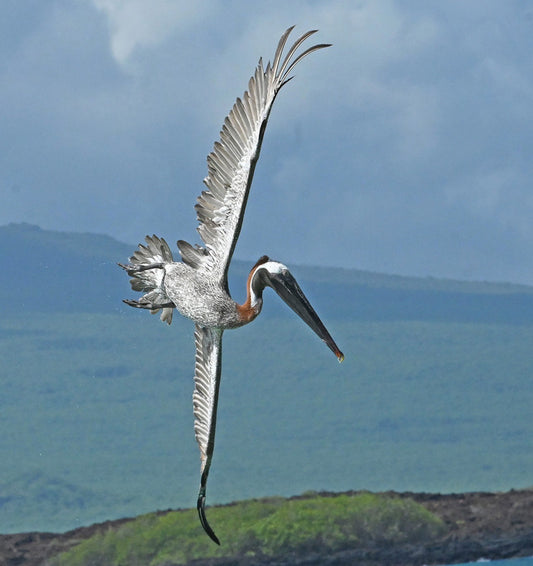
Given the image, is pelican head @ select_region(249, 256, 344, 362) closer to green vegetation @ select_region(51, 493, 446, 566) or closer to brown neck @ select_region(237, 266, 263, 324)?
brown neck @ select_region(237, 266, 263, 324)

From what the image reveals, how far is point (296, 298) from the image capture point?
10.1 m

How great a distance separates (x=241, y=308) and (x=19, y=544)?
48.7ft

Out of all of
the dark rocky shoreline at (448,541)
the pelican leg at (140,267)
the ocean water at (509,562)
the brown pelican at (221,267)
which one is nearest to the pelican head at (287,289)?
the brown pelican at (221,267)

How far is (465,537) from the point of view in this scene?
2461cm

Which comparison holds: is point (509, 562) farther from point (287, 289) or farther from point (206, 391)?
point (287, 289)

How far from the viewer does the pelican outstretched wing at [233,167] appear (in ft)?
33.0

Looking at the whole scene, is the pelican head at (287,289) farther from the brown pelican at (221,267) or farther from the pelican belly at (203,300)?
the pelican belly at (203,300)

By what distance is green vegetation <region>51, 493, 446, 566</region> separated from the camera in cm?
2341

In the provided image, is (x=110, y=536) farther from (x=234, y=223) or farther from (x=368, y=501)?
(x=234, y=223)

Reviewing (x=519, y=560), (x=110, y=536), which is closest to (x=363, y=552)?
(x=519, y=560)

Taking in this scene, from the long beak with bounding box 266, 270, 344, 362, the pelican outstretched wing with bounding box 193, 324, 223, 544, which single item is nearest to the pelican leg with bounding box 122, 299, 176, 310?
the pelican outstretched wing with bounding box 193, 324, 223, 544

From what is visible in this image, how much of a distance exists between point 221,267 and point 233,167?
0.84 meters

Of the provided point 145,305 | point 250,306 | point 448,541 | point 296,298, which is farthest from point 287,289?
point 448,541

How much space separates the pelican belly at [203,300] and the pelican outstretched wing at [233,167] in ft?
0.33
